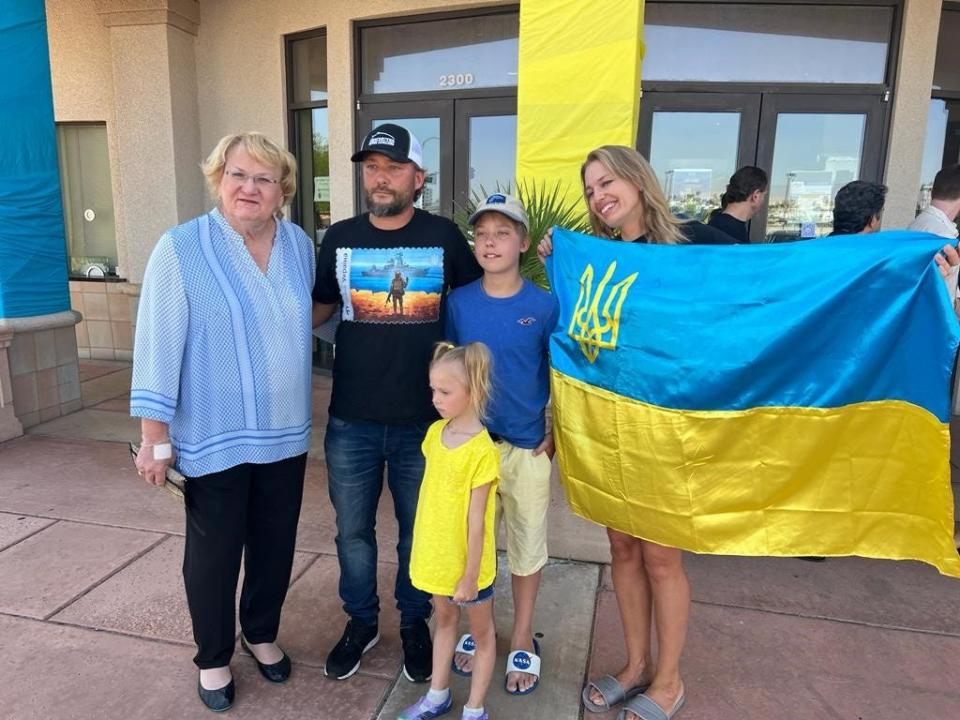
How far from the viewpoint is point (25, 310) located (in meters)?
5.63

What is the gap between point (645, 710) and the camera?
7.89 feet

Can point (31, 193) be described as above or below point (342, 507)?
above

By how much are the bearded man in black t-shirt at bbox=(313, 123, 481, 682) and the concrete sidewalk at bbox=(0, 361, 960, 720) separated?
38 centimetres

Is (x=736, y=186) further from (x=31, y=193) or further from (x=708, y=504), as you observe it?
(x=31, y=193)

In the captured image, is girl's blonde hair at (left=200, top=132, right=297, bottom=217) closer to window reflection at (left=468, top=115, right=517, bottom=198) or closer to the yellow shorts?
the yellow shorts

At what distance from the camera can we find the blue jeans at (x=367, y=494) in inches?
102

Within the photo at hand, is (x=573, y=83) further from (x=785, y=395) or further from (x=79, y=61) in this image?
(x=79, y=61)

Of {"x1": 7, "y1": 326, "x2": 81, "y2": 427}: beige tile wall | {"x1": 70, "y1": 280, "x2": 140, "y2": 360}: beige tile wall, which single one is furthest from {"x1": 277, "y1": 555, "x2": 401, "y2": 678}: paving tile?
{"x1": 70, "y1": 280, "x2": 140, "y2": 360}: beige tile wall

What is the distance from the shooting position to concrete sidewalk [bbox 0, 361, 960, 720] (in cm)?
254

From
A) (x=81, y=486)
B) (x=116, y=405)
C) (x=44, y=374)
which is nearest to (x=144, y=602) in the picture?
(x=81, y=486)

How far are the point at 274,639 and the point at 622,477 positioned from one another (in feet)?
5.02

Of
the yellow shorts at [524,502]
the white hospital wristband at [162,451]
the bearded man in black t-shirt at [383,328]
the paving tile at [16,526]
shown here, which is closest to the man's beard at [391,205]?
the bearded man in black t-shirt at [383,328]

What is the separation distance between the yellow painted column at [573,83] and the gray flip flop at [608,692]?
2480 mm

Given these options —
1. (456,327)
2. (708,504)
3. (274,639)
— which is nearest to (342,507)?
(274,639)
